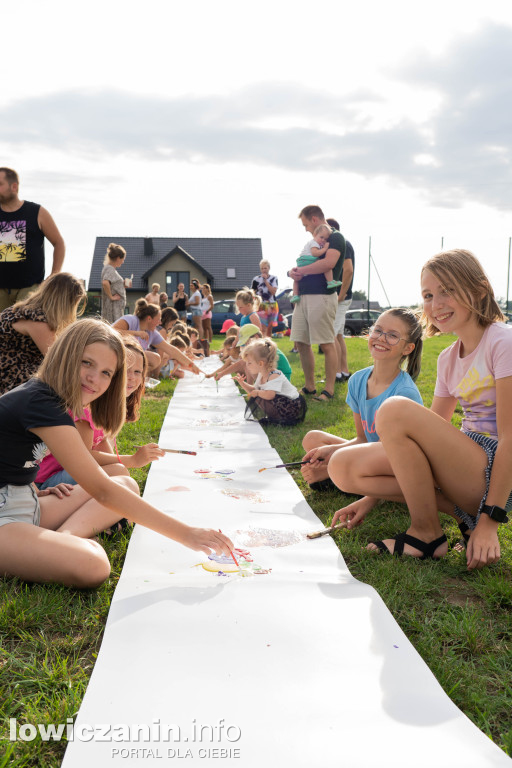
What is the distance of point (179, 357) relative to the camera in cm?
499

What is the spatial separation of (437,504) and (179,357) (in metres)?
3.23

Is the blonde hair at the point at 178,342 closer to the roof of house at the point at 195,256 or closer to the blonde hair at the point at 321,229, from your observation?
the blonde hair at the point at 321,229

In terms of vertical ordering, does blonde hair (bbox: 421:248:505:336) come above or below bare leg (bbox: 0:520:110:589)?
above

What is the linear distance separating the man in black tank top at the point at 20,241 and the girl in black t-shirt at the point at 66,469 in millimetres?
2046

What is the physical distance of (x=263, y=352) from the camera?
164 inches

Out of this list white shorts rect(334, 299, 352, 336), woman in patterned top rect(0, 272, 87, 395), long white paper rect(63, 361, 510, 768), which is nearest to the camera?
long white paper rect(63, 361, 510, 768)

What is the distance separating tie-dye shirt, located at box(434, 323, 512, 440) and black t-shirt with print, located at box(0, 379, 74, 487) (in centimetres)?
126

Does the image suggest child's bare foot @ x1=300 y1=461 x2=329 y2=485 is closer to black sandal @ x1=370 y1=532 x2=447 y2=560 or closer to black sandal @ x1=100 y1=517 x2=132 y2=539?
black sandal @ x1=370 y1=532 x2=447 y2=560

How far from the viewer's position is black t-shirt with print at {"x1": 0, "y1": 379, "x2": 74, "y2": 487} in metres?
1.67

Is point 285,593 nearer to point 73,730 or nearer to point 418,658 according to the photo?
point 418,658

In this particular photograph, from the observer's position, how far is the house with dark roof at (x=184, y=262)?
27453mm

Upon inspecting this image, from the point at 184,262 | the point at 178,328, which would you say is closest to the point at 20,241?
the point at 178,328

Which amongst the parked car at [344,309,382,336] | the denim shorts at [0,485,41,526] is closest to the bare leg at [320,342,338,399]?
the denim shorts at [0,485,41,526]

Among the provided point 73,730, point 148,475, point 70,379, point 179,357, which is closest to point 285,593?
point 73,730
